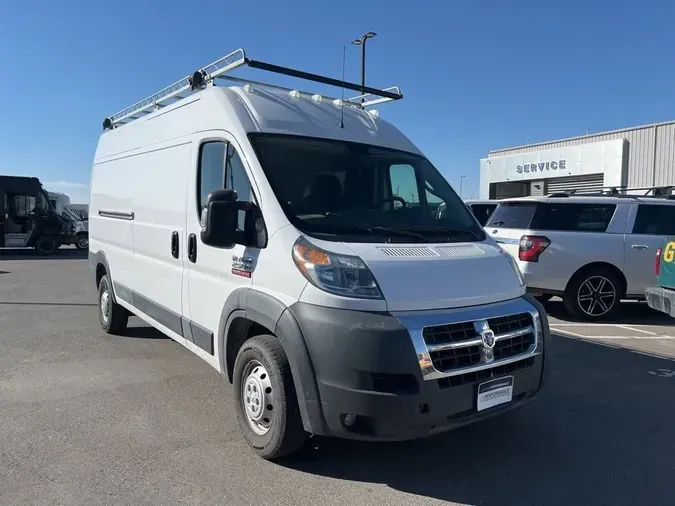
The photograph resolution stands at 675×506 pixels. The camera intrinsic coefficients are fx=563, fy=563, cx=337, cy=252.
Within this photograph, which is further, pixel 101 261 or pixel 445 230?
pixel 101 261

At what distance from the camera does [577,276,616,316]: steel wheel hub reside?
8680mm

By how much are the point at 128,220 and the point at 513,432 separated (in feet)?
14.7

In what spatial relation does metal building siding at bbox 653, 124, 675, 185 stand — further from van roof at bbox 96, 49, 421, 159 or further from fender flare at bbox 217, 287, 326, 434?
fender flare at bbox 217, 287, 326, 434

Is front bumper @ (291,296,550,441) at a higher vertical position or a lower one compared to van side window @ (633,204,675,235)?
lower

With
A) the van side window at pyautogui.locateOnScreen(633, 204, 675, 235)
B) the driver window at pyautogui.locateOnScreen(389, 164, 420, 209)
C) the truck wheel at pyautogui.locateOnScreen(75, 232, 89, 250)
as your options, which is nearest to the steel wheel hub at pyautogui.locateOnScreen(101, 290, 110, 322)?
the driver window at pyautogui.locateOnScreen(389, 164, 420, 209)

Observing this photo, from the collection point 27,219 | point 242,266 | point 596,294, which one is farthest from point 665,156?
point 27,219

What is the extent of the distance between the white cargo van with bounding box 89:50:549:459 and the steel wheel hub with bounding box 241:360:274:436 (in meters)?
0.01

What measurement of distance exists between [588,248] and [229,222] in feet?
21.9

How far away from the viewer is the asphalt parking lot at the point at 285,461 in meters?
3.39

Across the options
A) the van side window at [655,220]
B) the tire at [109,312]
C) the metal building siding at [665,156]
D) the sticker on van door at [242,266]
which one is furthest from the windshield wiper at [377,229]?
the metal building siding at [665,156]

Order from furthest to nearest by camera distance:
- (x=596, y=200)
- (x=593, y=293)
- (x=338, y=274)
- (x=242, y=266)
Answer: (x=596, y=200) → (x=593, y=293) → (x=242, y=266) → (x=338, y=274)

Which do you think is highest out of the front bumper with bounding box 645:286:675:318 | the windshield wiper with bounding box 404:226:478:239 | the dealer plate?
the windshield wiper with bounding box 404:226:478:239

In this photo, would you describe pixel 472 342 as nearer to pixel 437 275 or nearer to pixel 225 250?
pixel 437 275

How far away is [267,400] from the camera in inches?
146
